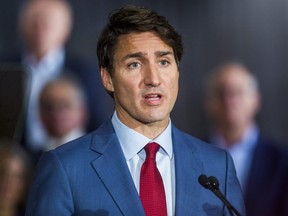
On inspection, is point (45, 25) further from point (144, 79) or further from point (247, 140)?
point (144, 79)

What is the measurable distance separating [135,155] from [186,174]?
0.35 ft

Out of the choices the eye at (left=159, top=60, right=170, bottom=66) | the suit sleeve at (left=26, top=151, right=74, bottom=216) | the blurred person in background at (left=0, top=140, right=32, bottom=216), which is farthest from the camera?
the blurred person in background at (left=0, top=140, right=32, bottom=216)

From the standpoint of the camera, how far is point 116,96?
1483 millimetres

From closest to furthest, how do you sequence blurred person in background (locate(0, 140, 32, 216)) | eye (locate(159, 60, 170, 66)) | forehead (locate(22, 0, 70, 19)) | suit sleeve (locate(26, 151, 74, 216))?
1. suit sleeve (locate(26, 151, 74, 216))
2. eye (locate(159, 60, 170, 66))
3. blurred person in background (locate(0, 140, 32, 216))
4. forehead (locate(22, 0, 70, 19))

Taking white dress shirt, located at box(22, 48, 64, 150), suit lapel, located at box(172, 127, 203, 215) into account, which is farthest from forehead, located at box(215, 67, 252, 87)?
suit lapel, located at box(172, 127, 203, 215)

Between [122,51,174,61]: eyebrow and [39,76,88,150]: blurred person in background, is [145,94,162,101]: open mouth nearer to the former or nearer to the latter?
[122,51,174,61]: eyebrow

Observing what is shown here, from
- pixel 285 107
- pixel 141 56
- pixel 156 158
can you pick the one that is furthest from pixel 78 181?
pixel 285 107

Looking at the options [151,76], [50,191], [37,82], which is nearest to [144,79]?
[151,76]

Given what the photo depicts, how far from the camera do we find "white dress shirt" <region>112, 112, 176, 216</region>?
56.8 inches

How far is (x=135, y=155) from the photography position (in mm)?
1461

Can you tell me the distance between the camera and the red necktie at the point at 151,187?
1.40 metres

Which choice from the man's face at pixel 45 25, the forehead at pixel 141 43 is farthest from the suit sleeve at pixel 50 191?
the man's face at pixel 45 25

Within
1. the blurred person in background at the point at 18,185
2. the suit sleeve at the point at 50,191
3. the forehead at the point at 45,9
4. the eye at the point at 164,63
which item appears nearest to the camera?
the suit sleeve at the point at 50,191

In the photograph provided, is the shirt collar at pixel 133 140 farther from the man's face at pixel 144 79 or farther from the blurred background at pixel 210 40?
the blurred background at pixel 210 40
